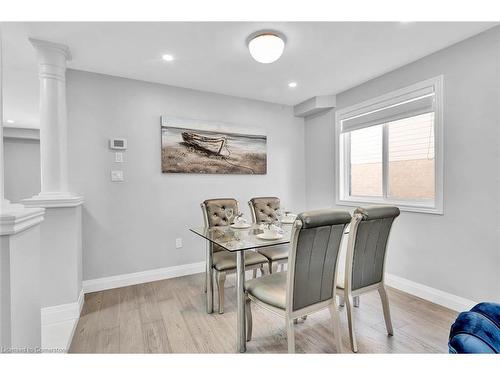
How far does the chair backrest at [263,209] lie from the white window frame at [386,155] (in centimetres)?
113

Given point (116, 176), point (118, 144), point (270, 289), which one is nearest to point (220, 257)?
point (270, 289)

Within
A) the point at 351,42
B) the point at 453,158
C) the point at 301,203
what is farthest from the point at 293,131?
the point at 453,158

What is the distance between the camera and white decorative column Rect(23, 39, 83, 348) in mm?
2139

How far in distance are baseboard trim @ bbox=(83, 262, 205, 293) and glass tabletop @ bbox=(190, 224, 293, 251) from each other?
1.19 m

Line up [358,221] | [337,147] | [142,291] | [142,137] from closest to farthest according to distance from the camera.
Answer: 1. [358,221]
2. [142,291]
3. [142,137]
4. [337,147]

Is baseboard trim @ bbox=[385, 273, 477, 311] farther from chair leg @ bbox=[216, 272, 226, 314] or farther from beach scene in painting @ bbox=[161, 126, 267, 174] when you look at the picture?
beach scene in painting @ bbox=[161, 126, 267, 174]

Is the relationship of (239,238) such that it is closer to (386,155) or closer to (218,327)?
(218,327)

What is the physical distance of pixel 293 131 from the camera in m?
4.15

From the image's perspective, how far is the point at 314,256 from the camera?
150 centimetres

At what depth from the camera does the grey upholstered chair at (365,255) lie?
1.70 meters

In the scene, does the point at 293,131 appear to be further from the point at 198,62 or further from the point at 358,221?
the point at 358,221

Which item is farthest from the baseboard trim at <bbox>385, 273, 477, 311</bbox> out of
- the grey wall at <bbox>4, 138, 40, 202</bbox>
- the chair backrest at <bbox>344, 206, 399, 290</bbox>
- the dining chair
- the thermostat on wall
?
the grey wall at <bbox>4, 138, 40, 202</bbox>

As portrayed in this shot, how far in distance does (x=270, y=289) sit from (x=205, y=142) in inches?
88.6
